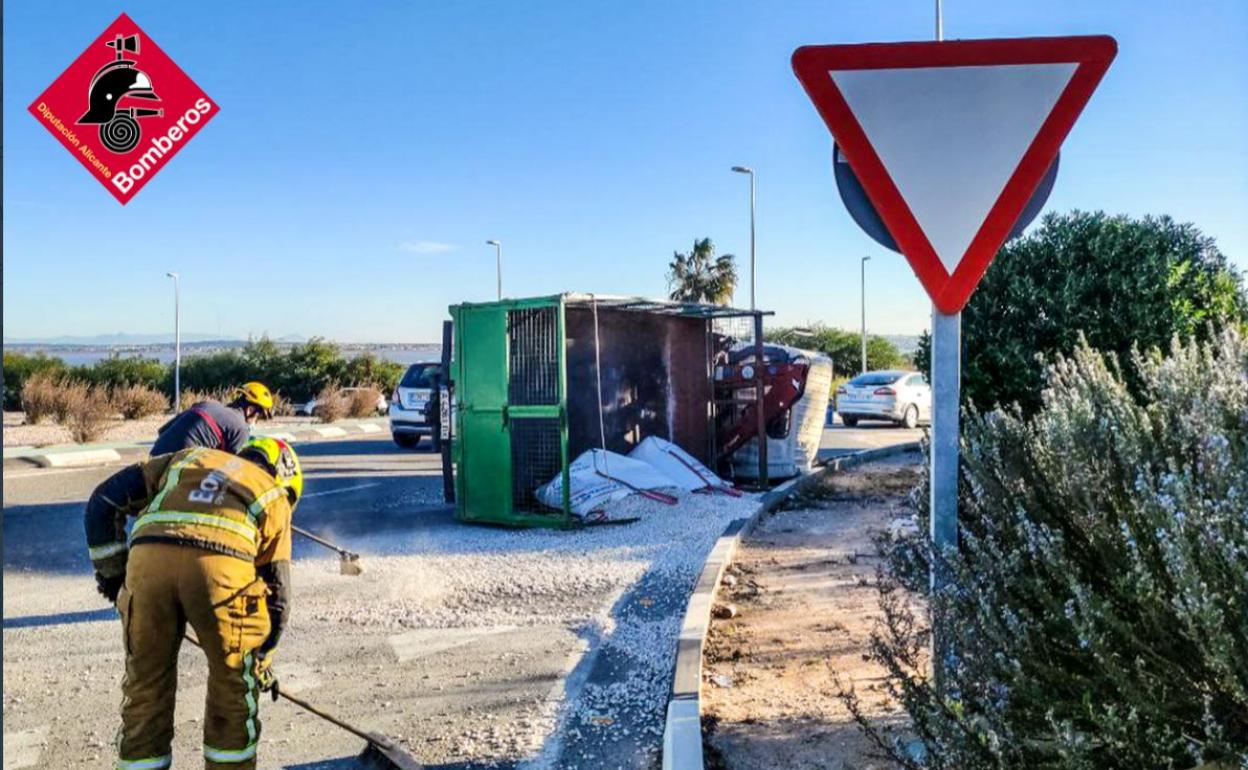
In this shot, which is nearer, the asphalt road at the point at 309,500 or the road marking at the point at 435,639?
the road marking at the point at 435,639

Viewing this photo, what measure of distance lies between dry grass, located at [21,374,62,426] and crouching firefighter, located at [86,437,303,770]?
865 inches

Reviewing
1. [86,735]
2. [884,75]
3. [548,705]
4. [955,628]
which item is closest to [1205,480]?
[955,628]

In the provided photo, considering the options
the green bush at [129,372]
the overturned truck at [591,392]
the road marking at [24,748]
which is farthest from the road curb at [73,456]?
the green bush at [129,372]

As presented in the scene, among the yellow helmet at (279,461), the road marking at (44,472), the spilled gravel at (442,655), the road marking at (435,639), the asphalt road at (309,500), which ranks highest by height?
the yellow helmet at (279,461)

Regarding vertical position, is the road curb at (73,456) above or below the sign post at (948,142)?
below

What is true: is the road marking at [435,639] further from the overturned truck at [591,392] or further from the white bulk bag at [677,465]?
the white bulk bag at [677,465]

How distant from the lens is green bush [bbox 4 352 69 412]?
94.4ft

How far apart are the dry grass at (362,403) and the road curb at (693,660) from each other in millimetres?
21184

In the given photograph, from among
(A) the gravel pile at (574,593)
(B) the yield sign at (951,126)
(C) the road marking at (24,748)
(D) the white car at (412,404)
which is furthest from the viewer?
(D) the white car at (412,404)

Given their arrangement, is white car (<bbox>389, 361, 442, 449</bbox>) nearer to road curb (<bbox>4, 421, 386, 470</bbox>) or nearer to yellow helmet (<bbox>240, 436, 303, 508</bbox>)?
road curb (<bbox>4, 421, 386, 470</bbox>)

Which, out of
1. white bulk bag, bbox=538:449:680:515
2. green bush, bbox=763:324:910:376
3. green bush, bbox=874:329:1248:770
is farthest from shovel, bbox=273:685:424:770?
green bush, bbox=763:324:910:376

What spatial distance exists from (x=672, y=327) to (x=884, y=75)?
969 centimetres

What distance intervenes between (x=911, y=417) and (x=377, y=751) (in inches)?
873

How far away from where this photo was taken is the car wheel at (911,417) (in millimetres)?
24312
